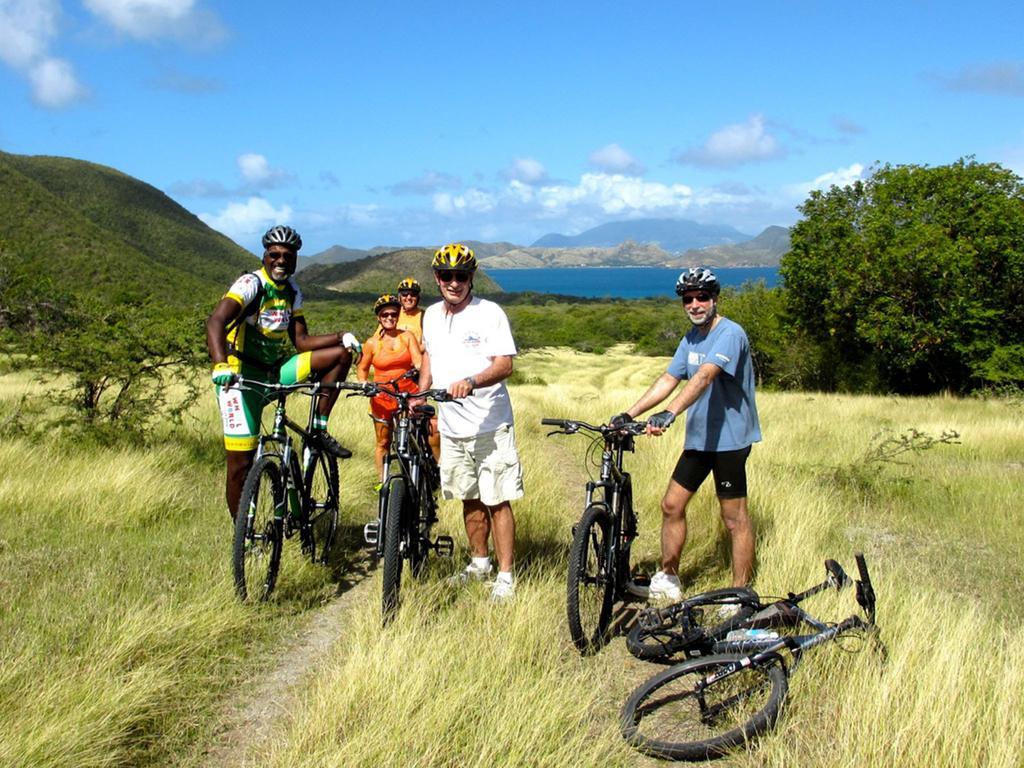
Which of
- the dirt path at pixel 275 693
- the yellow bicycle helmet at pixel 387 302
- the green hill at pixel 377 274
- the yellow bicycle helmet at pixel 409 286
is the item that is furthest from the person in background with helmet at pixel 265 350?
the green hill at pixel 377 274

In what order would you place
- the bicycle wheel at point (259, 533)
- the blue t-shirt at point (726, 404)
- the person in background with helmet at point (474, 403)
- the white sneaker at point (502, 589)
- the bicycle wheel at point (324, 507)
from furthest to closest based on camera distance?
the bicycle wheel at point (324, 507) < the person in background with helmet at point (474, 403) < the blue t-shirt at point (726, 404) < the white sneaker at point (502, 589) < the bicycle wheel at point (259, 533)

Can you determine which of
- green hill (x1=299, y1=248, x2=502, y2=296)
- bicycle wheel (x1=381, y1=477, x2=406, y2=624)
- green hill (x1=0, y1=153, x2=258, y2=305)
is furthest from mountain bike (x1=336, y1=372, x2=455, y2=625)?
green hill (x1=299, y1=248, x2=502, y2=296)

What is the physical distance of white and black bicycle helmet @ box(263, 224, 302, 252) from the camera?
536 cm

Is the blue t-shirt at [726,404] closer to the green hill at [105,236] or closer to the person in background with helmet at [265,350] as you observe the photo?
the person in background with helmet at [265,350]

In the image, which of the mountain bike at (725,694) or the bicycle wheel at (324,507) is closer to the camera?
the mountain bike at (725,694)

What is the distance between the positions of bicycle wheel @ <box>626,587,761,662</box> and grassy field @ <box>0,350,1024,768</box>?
196 mm

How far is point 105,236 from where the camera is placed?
79062 millimetres

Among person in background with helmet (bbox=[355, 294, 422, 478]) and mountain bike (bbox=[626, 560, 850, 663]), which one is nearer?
mountain bike (bbox=[626, 560, 850, 663])

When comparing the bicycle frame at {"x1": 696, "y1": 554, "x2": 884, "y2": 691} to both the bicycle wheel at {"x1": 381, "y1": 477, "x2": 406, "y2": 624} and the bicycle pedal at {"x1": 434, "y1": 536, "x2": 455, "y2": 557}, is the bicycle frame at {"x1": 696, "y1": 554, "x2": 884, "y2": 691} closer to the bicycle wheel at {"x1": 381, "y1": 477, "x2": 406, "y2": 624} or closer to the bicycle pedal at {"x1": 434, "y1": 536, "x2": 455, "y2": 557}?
the bicycle wheel at {"x1": 381, "y1": 477, "x2": 406, "y2": 624}

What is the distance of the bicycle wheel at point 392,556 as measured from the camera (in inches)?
174

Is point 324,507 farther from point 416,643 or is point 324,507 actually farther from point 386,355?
point 386,355

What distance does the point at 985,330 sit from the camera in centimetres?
2683

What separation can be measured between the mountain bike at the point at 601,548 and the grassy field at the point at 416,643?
0.15m

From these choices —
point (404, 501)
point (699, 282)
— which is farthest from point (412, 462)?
point (699, 282)
